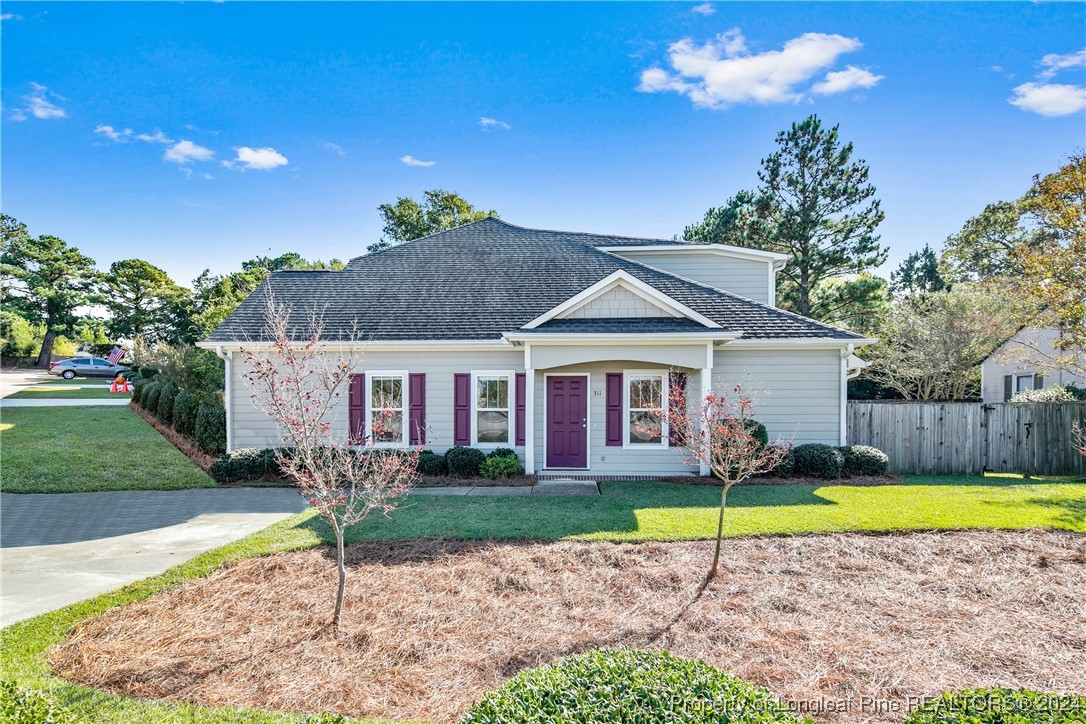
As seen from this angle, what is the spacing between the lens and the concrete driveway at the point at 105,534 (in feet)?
20.0

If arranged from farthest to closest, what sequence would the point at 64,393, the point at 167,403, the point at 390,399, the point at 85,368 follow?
the point at 85,368
the point at 64,393
the point at 167,403
the point at 390,399

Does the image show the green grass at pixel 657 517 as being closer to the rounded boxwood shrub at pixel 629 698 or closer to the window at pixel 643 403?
the window at pixel 643 403

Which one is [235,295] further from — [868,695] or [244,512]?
[868,695]

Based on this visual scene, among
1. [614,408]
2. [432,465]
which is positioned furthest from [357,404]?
[614,408]

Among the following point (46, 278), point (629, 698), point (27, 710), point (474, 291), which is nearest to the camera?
point (629, 698)

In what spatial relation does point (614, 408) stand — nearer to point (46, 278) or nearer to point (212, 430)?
point (212, 430)

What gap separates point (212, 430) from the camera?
13500 millimetres

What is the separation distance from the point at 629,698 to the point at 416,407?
1080 centimetres

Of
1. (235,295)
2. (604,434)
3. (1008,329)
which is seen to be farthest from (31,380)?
(1008,329)

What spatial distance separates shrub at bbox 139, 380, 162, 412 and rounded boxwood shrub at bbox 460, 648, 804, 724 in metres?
19.4

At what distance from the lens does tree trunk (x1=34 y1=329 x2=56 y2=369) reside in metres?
36.4

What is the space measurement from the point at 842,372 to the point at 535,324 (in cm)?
733

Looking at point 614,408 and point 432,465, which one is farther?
point 614,408

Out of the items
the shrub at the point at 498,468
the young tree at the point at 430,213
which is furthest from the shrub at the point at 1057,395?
the young tree at the point at 430,213
